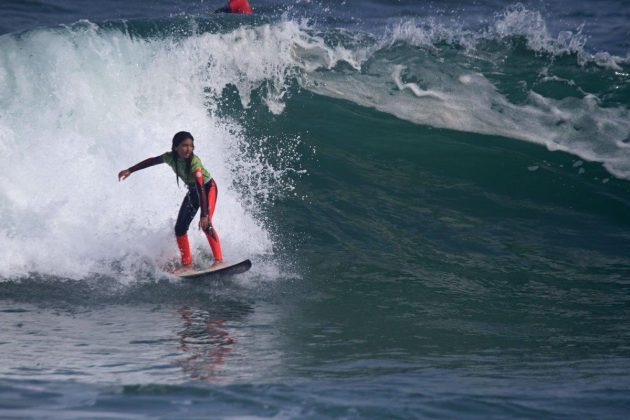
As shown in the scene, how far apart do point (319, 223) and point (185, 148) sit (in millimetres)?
2432

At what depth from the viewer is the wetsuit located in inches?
290

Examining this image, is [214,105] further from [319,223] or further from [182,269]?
[182,269]

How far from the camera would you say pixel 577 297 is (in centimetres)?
761

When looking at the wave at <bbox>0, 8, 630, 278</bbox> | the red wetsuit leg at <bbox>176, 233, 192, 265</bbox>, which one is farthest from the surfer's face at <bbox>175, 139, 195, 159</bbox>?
the wave at <bbox>0, 8, 630, 278</bbox>

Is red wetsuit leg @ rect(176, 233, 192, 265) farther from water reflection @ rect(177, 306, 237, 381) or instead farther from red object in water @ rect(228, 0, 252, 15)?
red object in water @ rect(228, 0, 252, 15)

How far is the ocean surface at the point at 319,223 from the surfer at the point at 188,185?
32cm

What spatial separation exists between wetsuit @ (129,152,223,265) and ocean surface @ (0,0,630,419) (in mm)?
322

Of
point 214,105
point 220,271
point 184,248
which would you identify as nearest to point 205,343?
point 220,271

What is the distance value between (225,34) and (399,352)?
7.06 m

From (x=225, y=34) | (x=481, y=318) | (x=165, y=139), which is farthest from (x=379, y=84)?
(x=481, y=318)

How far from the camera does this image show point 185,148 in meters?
7.31

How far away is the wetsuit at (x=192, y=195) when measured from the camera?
736 centimetres

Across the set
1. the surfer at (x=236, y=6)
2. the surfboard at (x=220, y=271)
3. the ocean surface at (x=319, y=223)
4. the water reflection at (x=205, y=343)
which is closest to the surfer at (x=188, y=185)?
the surfboard at (x=220, y=271)

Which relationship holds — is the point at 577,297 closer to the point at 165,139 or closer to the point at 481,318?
the point at 481,318
